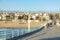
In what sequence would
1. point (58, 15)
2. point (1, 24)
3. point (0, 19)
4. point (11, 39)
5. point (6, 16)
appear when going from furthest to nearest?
1. point (58, 15)
2. point (6, 16)
3. point (0, 19)
4. point (1, 24)
5. point (11, 39)

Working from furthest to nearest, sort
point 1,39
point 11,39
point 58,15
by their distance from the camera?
point 58,15
point 11,39
point 1,39

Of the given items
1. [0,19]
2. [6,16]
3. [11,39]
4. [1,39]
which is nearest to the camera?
[1,39]

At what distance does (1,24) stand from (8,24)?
2.53 m

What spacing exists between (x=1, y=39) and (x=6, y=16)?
8262 centimetres

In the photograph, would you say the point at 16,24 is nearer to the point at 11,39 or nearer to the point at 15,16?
the point at 15,16

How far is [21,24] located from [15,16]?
21.7 metres

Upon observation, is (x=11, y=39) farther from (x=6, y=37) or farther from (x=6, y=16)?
(x=6, y=16)

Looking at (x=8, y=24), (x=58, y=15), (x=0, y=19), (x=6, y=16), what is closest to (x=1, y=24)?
(x=8, y=24)

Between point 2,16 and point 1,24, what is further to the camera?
point 2,16

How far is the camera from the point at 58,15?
134 m

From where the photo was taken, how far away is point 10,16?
362 ft

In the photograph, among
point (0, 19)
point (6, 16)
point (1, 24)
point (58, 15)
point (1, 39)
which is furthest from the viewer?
point (58, 15)

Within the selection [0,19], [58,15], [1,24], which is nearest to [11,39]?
[1,24]

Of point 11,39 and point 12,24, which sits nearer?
point 11,39
